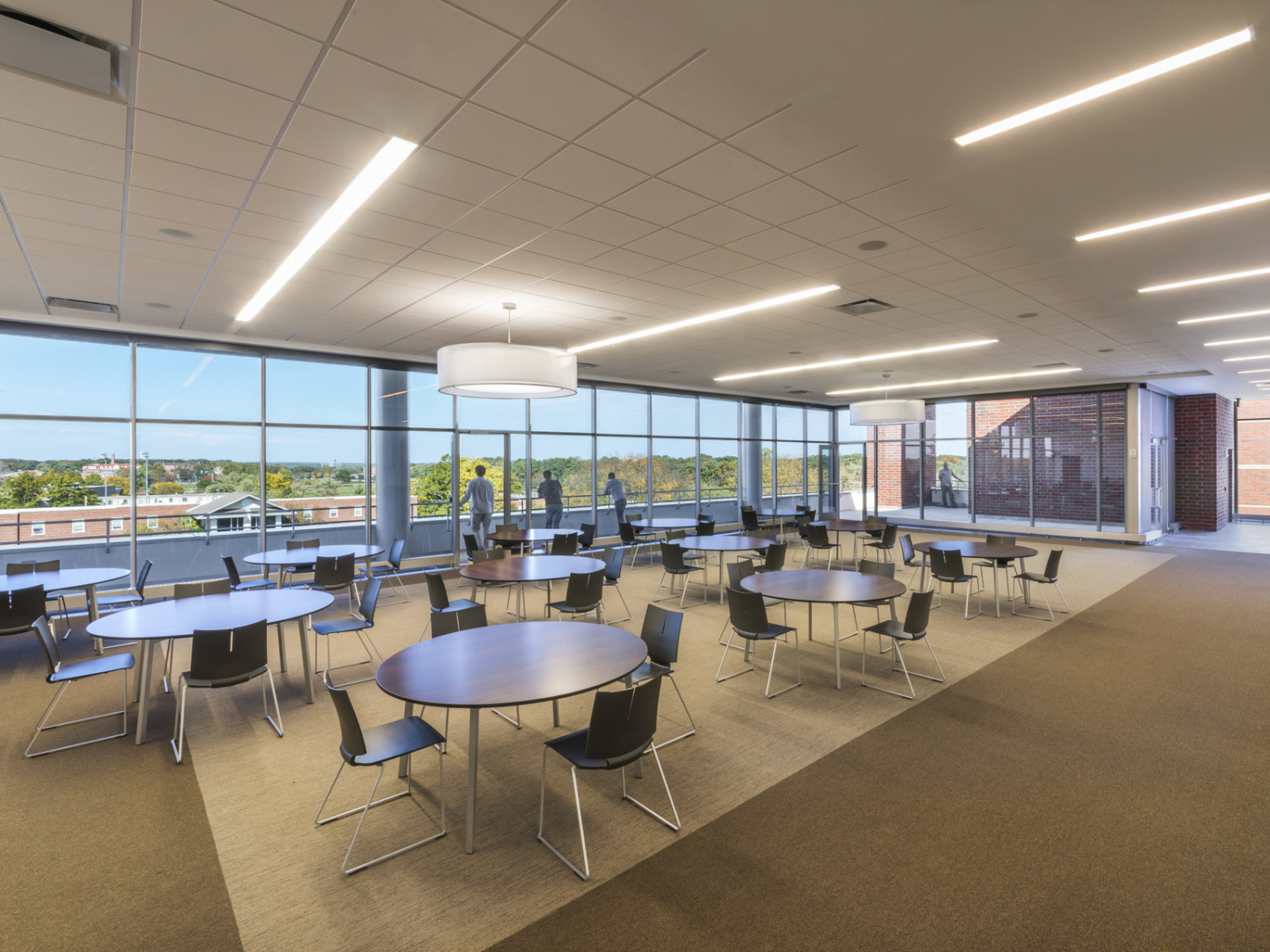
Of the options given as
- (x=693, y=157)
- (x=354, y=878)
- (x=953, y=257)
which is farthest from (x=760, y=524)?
(x=354, y=878)

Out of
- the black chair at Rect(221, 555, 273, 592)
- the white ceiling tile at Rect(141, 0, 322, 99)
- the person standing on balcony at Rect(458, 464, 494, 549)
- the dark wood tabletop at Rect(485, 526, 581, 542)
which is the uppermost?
the white ceiling tile at Rect(141, 0, 322, 99)

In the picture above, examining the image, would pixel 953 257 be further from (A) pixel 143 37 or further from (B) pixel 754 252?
(A) pixel 143 37

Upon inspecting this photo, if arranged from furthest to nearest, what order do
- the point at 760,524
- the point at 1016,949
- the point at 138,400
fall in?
the point at 760,524, the point at 138,400, the point at 1016,949

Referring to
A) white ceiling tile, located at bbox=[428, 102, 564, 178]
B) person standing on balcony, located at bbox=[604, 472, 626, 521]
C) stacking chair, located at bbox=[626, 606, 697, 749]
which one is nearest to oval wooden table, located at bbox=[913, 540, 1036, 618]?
stacking chair, located at bbox=[626, 606, 697, 749]

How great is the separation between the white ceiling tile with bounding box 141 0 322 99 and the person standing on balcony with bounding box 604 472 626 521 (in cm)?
999

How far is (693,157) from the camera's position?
11.4 ft

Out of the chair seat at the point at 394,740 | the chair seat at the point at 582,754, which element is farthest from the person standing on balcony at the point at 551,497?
the chair seat at the point at 582,754

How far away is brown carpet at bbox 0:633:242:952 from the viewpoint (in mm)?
2342

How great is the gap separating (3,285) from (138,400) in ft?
6.94

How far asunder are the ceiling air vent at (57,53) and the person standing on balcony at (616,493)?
Result: 1014cm

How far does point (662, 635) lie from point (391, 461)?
7.11m

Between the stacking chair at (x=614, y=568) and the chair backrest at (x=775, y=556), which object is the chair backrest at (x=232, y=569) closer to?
the stacking chair at (x=614, y=568)

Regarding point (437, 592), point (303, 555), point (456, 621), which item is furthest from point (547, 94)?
point (303, 555)

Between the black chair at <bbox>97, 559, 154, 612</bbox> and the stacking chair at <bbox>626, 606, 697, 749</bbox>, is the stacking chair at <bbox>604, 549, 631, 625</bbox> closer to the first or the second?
the stacking chair at <bbox>626, 606, 697, 749</bbox>
